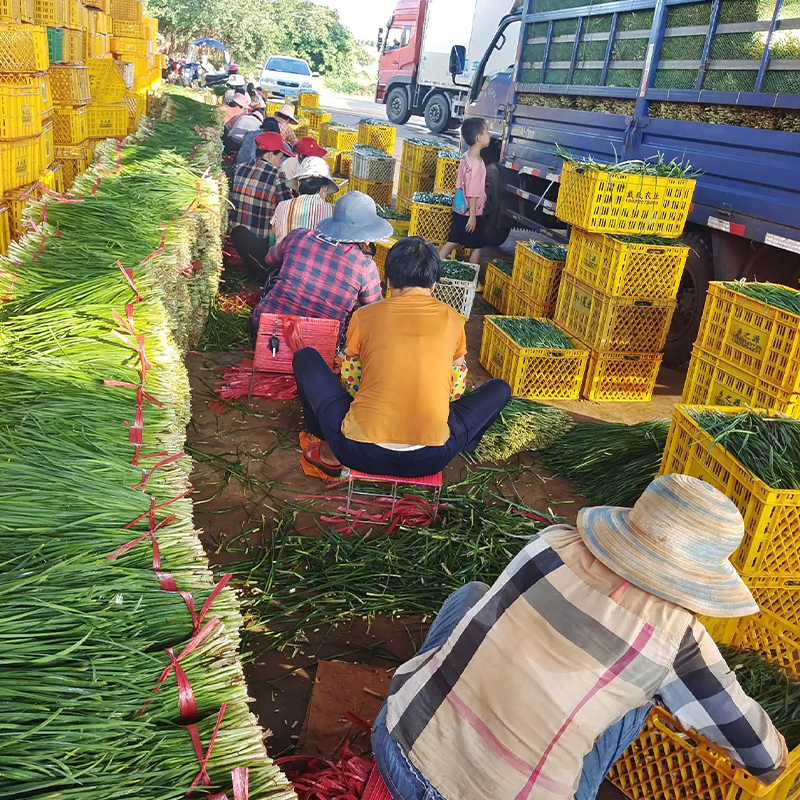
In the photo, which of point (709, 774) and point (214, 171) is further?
point (214, 171)

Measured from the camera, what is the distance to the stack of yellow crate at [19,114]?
194 inches

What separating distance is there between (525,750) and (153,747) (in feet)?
2.53

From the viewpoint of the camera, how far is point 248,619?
303 centimetres

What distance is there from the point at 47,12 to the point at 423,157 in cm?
505

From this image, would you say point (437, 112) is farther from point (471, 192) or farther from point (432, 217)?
point (471, 192)

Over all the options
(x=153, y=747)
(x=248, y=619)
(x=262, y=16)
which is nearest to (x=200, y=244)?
(x=248, y=619)

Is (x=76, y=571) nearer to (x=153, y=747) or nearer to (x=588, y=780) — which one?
(x=153, y=747)

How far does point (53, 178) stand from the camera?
642 centimetres

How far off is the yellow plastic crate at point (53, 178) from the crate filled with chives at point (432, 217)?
359cm

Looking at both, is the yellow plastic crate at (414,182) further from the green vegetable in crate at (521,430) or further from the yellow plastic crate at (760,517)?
the yellow plastic crate at (760,517)

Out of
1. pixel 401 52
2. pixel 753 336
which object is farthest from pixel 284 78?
pixel 753 336

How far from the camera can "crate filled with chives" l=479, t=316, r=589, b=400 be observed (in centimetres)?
557

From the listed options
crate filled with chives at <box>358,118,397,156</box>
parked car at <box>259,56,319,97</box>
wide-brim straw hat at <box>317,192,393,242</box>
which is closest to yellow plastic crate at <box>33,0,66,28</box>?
wide-brim straw hat at <box>317,192,393,242</box>

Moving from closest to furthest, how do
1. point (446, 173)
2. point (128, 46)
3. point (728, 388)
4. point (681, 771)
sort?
point (681, 771) → point (728, 388) → point (446, 173) → point (128, 46)
